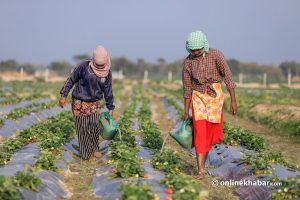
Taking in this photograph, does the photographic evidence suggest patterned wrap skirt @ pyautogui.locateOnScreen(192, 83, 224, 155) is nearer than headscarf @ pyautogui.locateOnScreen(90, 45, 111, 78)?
Yes

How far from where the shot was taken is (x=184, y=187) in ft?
15.4

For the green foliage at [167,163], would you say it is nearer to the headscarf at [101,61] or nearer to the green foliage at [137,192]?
the headscarf at [101,61]

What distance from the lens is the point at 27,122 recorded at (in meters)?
13.1

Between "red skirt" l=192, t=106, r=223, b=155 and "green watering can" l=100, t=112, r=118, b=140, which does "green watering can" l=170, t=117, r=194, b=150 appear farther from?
"green watering can" l=100, t=112, r=118, b=140

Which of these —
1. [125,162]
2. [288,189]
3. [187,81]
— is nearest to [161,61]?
[187,81]

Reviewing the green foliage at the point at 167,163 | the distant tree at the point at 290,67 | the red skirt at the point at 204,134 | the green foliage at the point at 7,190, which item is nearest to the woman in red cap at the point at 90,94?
the green foliage at the point at 167,163

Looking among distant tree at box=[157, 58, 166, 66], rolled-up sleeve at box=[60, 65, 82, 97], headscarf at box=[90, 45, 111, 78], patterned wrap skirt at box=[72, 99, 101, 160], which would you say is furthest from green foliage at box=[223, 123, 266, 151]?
distant tree at box=[157, 58, 166, 66]

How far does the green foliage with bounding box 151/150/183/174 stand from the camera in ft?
21.4

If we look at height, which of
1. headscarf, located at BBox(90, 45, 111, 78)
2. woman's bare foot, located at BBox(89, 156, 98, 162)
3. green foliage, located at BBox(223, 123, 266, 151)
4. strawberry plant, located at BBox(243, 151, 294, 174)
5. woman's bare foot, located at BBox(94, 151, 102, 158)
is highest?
headscarf, located at BBox(90, 45, 111, 78)

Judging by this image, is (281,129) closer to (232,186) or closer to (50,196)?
(232,186)

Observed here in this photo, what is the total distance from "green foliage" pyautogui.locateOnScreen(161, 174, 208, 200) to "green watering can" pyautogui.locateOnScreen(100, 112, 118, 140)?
2707 mm

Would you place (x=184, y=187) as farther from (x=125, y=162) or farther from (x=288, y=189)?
(x=125, y=162)

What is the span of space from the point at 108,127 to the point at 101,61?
3.44 feet

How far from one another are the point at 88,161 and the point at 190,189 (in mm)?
3964
